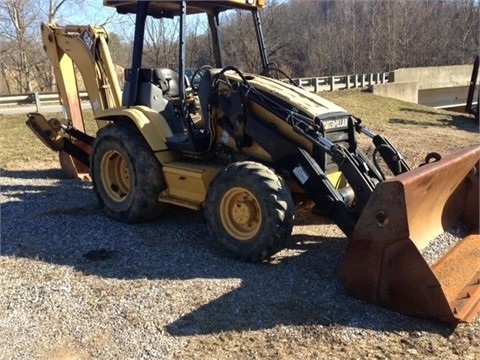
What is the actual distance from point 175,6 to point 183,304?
11.2ft

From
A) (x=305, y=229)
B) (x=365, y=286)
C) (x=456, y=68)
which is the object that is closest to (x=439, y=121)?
(x=456, y=68)

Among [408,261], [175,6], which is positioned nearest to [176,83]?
[175,6]

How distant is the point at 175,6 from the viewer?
5848mm

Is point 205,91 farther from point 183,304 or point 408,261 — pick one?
point 408,261

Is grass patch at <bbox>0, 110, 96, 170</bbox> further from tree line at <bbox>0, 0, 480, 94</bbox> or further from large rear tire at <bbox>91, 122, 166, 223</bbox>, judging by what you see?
tree line at <bbox>0, 0, 480, 94</bbox>

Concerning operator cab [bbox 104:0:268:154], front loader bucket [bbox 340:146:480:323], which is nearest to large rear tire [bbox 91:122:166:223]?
operator cab [bbox 104:0:268:154]

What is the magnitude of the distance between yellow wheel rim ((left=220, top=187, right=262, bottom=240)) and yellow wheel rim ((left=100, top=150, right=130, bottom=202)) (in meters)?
1.82

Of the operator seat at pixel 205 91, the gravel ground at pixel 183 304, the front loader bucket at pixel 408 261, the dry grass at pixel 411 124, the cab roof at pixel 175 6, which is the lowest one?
the dry grass at pixel 411 124

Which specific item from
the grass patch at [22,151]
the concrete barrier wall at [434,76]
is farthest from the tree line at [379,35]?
the grass patch at [22,151]

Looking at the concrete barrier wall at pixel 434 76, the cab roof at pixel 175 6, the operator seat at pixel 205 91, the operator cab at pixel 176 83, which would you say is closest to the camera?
the operator seat at pixel 205 91

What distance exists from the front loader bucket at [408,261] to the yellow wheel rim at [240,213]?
3.29 ft

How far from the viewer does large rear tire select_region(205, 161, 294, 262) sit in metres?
4.56

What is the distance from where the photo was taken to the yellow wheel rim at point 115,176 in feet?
20.6

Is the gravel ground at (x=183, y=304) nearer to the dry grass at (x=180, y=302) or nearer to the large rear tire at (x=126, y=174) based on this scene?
the dry grass at (x=180, y=302)
